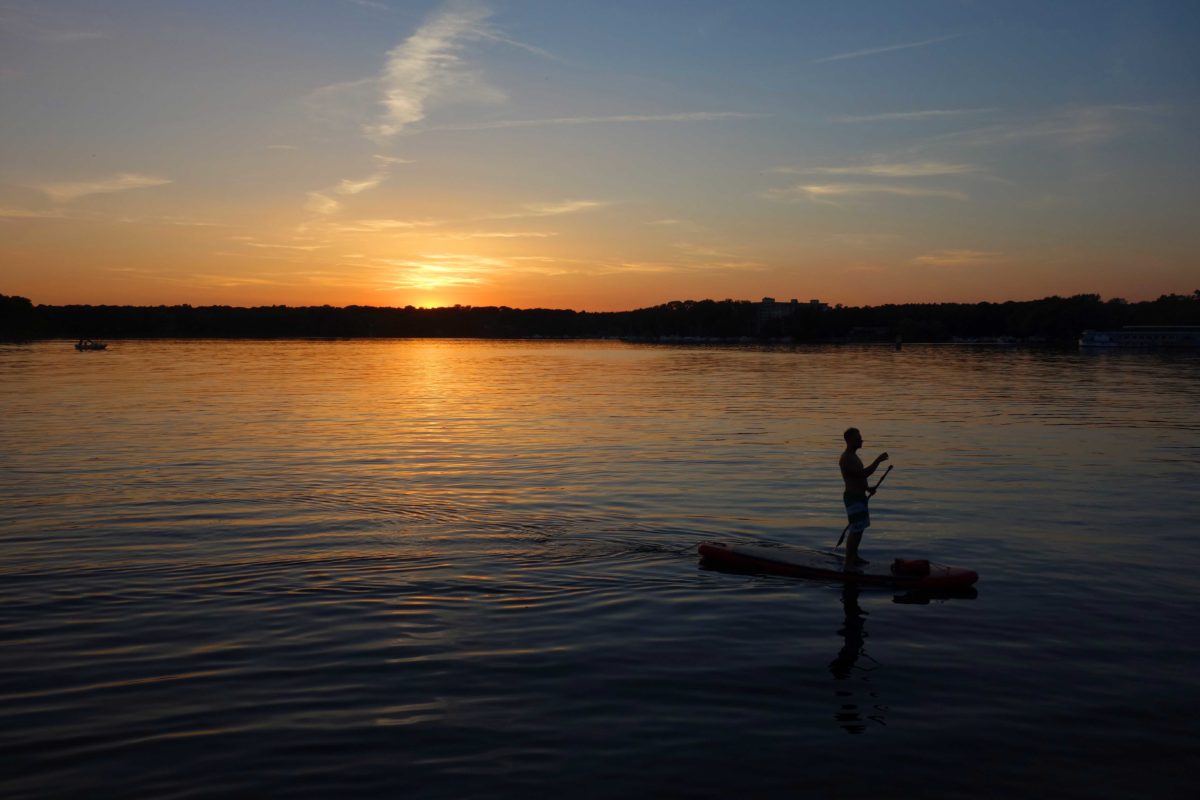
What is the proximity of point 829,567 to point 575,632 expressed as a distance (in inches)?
208

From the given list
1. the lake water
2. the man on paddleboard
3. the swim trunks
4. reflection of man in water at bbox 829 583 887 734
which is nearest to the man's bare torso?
the man on paddleboard

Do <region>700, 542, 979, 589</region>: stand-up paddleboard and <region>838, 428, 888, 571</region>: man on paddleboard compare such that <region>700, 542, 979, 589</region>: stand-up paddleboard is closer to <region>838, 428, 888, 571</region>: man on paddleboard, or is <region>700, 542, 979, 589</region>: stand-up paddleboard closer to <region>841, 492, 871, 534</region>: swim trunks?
<region>838, 428, 888, 571</region>: man on paddleboard

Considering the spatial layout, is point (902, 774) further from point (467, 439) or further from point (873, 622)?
point (467, 439)

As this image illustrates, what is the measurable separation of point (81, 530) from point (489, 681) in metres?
13.1

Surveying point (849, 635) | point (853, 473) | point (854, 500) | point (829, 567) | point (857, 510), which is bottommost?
→ point (849, 635)

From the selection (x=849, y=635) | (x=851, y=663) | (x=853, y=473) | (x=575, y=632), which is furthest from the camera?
(x=853, y=473)

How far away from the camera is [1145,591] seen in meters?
16.5

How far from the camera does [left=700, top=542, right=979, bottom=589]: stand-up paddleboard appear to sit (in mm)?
16188

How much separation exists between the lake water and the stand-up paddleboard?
0.32 meters

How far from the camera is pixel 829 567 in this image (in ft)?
55.4

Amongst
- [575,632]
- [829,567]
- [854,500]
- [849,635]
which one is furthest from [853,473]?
[575,632]

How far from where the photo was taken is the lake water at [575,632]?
9484mm

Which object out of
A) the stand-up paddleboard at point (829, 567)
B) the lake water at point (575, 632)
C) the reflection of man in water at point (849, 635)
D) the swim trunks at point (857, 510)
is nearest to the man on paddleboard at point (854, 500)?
the swim trunks at point (857, 510)

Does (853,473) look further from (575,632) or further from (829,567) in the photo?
(575,632)
